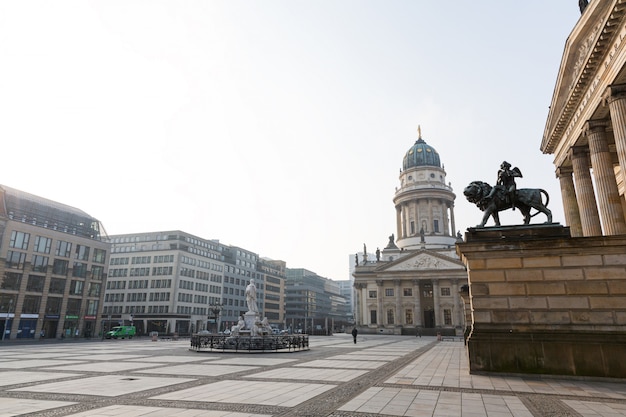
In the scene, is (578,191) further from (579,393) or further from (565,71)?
(579,393)

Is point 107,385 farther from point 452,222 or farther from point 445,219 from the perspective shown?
point 452,222

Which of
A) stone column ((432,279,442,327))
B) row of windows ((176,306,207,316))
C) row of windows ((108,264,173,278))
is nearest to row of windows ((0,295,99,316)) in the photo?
row of windows ((108,264,173,278))

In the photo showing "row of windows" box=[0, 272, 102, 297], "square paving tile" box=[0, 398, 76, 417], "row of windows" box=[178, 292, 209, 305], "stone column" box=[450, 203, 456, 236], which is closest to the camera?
"square paving tile" box=[0, 398, 76, 417]

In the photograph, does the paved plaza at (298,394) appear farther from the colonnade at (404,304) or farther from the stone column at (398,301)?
the stone column at (398,301)

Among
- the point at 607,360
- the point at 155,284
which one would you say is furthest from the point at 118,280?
the point at 607,360

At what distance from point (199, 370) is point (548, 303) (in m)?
14.2

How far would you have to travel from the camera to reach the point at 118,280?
87.1 m

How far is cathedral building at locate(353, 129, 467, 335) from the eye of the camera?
277ft

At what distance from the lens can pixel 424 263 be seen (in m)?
87.1

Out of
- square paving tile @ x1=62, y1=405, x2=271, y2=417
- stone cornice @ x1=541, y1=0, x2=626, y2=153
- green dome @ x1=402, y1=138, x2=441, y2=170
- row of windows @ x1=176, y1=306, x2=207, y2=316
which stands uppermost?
green dome @ x1=402, y1=138, x2=441, y2=170

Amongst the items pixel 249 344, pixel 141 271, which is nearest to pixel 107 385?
pixel 249 344

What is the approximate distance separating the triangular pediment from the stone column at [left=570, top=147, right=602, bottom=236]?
199 ft

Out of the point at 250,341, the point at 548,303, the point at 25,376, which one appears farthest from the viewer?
the point at 250,341

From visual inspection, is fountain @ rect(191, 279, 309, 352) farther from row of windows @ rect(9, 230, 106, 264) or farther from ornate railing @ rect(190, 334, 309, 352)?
row of windows @ rect(9, 230, 106, 264)
